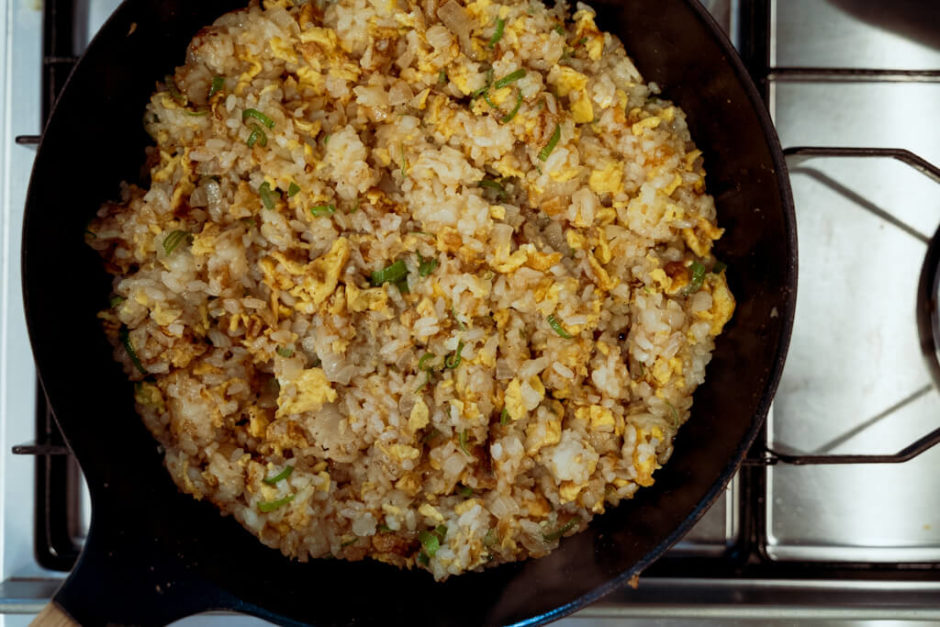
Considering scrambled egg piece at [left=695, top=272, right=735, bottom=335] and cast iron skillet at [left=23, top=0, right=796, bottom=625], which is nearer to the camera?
cast iron skillet at [left=23, top=0, right=796, bottom=625]

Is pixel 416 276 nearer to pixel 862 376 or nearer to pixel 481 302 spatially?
pixel 481 302

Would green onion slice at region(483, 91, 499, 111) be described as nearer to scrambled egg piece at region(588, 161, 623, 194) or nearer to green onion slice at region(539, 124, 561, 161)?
green onion slice at region(539, 124, 561, 161)

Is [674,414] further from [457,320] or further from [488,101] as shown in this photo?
[488,101]

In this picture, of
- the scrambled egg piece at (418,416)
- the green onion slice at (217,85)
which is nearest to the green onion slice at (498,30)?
the green onion slice at (217,85)

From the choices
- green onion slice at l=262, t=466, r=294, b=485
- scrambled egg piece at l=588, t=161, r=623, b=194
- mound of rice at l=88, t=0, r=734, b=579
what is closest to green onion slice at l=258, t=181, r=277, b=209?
mound of rice at l=88, t=0, r=734, b=579

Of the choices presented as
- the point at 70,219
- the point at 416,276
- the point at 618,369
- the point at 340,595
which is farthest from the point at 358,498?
the point at 70,219

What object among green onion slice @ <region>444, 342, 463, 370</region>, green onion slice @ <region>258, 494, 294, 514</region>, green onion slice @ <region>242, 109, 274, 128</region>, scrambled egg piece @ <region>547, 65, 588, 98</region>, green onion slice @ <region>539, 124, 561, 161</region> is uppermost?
scrambled egg piece @ <region>547, 65, 588, 98</region>

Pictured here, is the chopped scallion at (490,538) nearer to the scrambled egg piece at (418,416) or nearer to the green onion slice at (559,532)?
the green onion slice at (559,532)

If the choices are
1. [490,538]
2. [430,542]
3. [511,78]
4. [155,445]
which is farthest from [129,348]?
[511,78]
